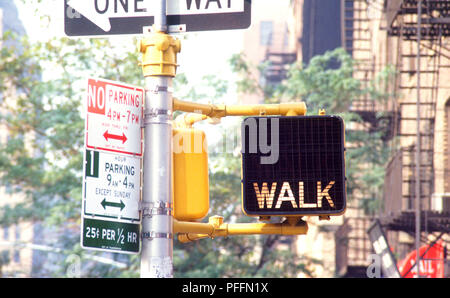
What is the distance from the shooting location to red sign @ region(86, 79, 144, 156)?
16.5 ft

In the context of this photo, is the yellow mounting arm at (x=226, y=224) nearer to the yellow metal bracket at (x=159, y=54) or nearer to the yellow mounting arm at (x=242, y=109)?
the yellow mounting arm at (x=242, y=109)

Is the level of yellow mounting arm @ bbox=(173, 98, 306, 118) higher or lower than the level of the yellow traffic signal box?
higher

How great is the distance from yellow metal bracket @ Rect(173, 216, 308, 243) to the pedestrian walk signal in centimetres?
31

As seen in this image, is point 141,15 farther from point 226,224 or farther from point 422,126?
point 422,126

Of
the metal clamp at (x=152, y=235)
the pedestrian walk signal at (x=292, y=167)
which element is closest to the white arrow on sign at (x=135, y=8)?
the pedestrian walk signal at (x=292, y=167)

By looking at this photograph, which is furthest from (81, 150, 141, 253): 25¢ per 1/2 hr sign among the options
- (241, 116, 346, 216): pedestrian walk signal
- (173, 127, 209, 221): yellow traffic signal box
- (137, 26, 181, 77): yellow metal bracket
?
(241, 116, 346, 216): pedestrian walk signal

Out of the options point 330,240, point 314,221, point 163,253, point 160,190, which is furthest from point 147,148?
point 330,240

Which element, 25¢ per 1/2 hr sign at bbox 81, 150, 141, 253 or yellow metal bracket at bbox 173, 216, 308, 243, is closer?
25¢ per 1/2 hr sign at bbox 81, 150, 141, 253

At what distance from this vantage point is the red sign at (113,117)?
5043 mm

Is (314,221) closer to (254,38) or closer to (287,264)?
(287,264)

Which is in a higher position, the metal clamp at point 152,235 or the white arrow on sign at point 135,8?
the white arrow on sign at point 135,8

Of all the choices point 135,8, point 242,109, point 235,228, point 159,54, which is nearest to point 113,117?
point 159,54

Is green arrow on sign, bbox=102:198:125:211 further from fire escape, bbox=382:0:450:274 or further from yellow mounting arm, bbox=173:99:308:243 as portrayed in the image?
fire escape, bbox=382:0:450:274

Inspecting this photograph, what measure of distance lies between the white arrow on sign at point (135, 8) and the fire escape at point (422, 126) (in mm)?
16035
